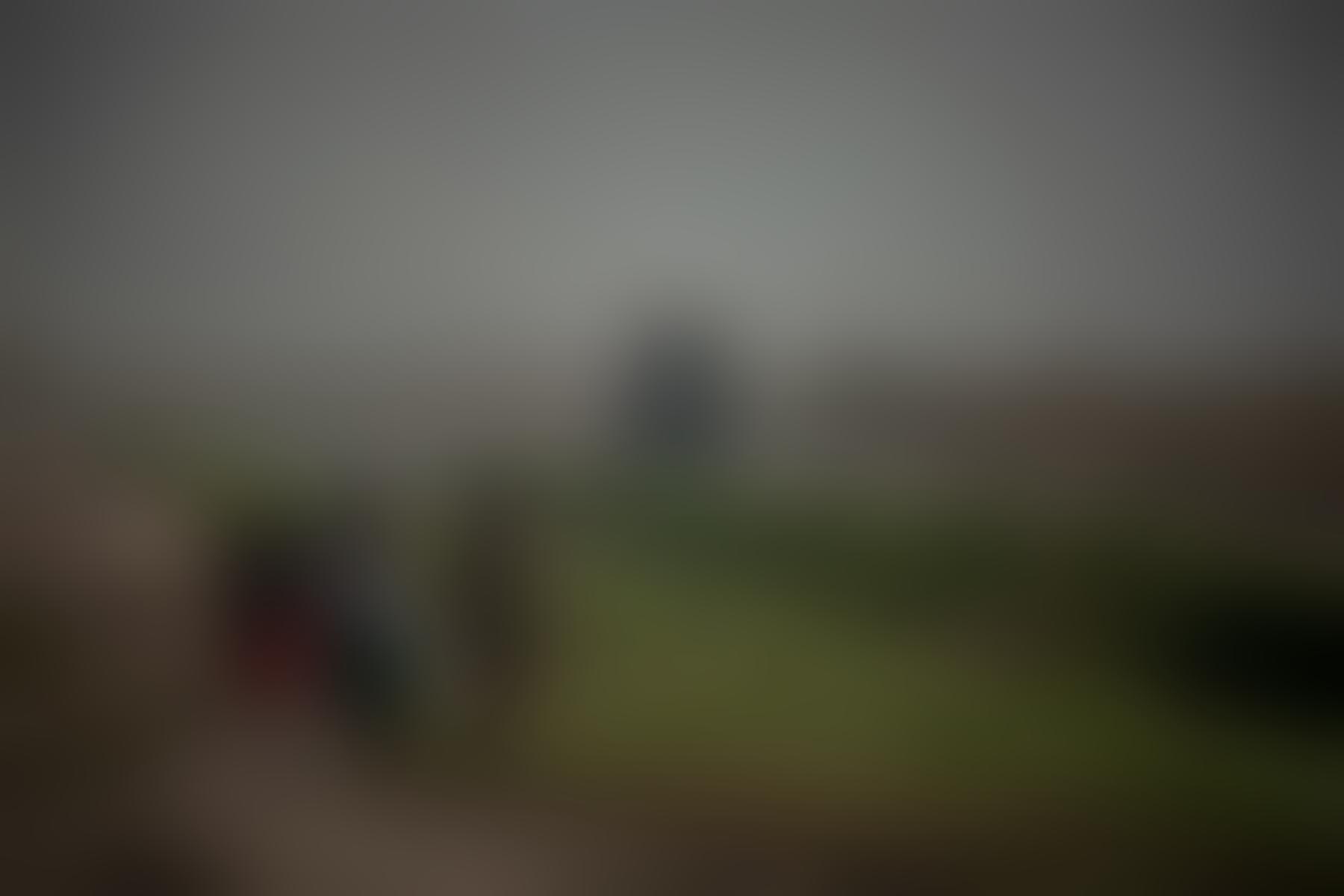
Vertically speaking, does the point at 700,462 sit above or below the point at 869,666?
above

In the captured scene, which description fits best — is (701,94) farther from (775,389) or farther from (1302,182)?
(1302,182)

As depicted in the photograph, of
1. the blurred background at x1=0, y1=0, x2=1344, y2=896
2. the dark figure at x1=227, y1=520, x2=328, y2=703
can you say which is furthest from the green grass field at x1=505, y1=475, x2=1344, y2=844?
the dark figure at x1=227, y1=520, x2=328, y2=703

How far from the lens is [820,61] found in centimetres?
76

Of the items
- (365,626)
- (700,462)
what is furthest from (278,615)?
(700,462)

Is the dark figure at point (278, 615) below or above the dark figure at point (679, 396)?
below

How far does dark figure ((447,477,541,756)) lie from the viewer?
0.75 meters

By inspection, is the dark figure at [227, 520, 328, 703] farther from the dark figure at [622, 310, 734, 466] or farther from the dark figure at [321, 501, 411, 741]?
the dark figure at [622, 310, 734, 466]

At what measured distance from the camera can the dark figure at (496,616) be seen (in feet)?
2.46

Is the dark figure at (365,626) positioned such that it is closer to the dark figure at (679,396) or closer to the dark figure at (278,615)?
the dark figure at (278,615)

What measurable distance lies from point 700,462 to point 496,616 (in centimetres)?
15

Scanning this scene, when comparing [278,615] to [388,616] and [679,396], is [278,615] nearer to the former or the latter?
[388,616]

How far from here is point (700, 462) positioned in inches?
29.5

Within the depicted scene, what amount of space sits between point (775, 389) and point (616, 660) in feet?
0.62

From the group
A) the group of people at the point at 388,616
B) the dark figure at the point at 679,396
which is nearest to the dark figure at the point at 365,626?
the group of people at the point at 388,616
